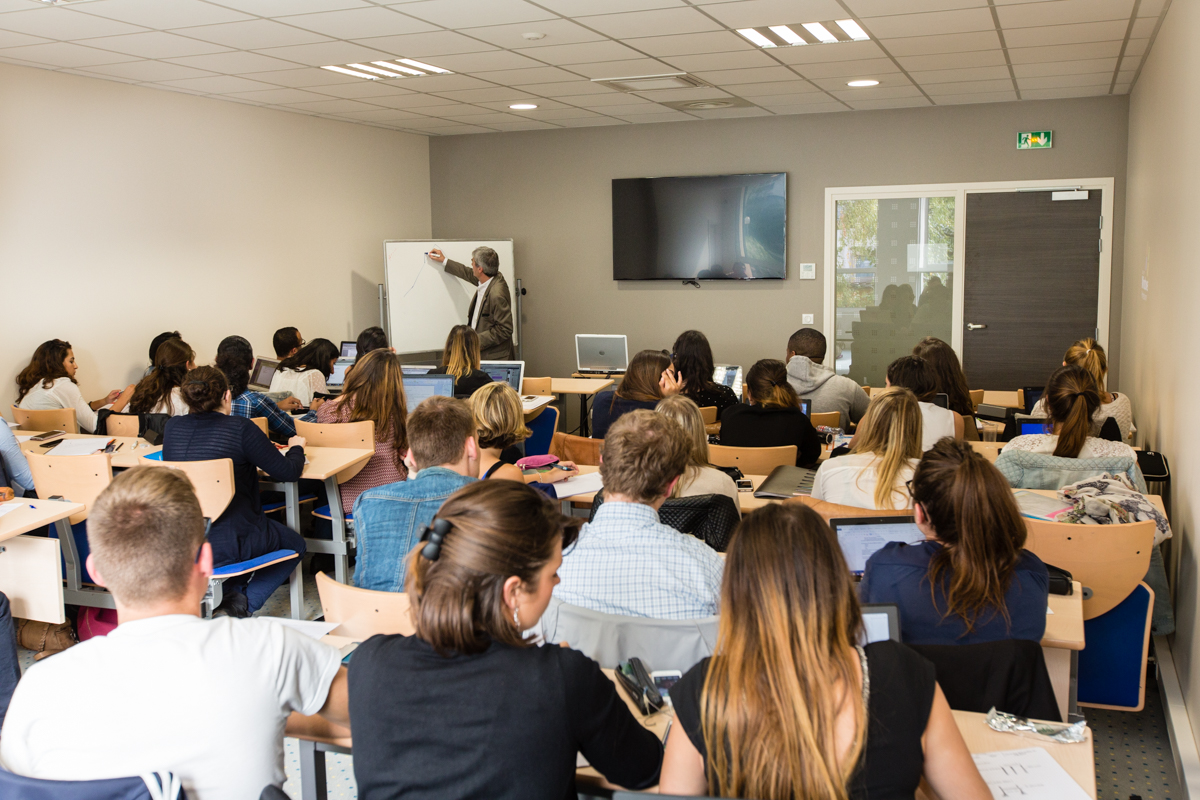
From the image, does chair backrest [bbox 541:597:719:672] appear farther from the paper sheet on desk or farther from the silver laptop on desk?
the silver laptop on desk

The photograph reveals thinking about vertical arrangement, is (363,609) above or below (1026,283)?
below

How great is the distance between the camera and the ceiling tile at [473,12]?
14.2 feet

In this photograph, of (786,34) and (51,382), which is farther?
(51,382)

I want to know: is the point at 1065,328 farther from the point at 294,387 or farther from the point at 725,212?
the point at 294,387

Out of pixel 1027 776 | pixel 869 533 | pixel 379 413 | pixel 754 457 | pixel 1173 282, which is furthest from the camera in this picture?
pixel 379 413

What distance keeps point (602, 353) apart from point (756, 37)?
3.35 m

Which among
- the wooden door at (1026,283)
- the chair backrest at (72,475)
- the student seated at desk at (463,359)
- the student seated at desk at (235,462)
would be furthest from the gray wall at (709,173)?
the chair backrest at (72,475)

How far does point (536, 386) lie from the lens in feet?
22.9

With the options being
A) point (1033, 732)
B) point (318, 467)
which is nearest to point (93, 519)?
point (1033, 732)

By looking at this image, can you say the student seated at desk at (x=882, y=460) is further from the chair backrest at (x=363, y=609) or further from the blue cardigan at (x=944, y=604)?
the chair backrest at (x=363, y=609)

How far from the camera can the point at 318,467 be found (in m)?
4.07

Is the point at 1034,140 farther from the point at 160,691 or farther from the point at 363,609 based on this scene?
the point at 160,691

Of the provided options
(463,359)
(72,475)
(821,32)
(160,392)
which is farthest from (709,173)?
(72,475)

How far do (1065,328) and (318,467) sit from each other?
620cm
